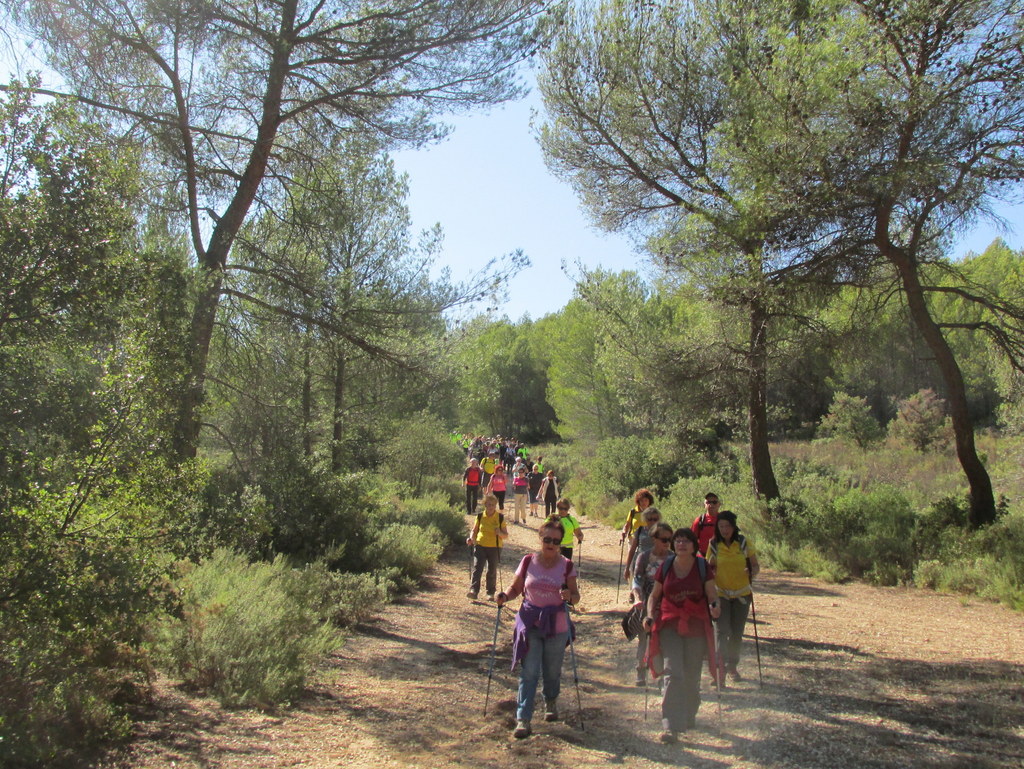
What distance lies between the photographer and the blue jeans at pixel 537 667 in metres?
5.55

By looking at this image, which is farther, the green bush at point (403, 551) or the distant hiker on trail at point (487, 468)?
the distant hiker on trail at point (487, 468)

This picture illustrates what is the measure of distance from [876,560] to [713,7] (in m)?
10.7

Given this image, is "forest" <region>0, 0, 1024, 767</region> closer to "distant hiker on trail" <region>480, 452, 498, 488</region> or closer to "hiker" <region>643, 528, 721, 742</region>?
"hiker" <region>643, 528, 721, 742</region>

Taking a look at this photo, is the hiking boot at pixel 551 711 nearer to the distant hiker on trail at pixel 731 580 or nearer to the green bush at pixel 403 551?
the distant hiker on trail at pixel 731 580

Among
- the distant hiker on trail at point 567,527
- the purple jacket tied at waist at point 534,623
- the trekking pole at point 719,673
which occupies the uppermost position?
the distant hiker on trail at point 567,527

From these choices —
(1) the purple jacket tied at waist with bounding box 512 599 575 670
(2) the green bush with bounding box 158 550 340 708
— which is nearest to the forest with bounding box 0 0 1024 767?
(2) the green bush with bounding box 158 550 340 708

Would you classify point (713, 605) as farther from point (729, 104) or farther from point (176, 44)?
point (729, 104)

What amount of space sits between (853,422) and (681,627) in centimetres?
2871

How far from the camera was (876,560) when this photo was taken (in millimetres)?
11828

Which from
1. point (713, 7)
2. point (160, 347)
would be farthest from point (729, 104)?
point (160, 347)

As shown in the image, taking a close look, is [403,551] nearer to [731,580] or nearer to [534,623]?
[731,580]

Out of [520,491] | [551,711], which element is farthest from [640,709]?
[520,491]

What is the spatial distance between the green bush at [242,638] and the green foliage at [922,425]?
26.9m

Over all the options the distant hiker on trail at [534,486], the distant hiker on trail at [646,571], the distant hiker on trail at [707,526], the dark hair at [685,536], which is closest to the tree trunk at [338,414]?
the distant hiker on trail at [646,571]
